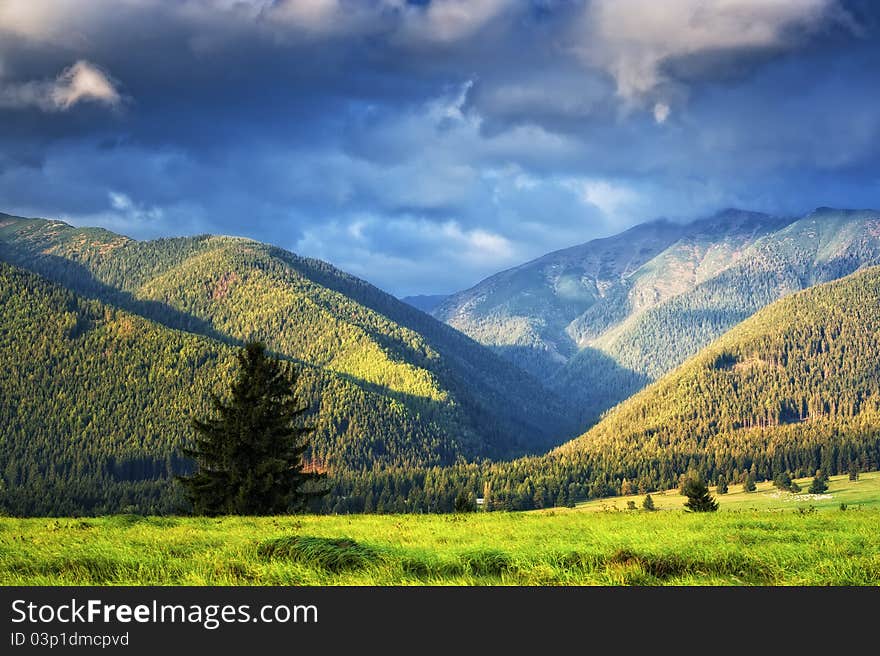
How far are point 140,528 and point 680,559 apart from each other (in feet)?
58.5

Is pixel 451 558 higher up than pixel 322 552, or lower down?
lower down

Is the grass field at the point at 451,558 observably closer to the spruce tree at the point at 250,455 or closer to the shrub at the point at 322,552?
the shrub at the point at 322,552

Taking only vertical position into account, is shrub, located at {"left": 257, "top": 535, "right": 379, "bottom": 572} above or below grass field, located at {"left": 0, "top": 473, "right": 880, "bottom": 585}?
above

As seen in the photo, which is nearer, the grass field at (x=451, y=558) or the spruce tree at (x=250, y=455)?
the grass field at (x=451, y=558)

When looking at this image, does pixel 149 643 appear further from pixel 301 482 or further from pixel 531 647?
pixel 301 482

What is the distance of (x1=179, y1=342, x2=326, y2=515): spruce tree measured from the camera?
48913 mm

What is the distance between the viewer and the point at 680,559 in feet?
51.8

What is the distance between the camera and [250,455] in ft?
167

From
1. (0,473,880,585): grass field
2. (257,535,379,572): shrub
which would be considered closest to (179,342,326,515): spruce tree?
(0,473,880,585): grass field

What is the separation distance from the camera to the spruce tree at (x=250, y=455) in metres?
48.9

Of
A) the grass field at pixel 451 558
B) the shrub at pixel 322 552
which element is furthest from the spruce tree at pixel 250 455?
the shrub at pixel 322 552

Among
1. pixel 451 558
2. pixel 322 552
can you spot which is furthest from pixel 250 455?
pixel 451 558

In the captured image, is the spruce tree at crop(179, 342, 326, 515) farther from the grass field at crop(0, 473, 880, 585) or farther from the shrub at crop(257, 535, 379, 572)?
the shrub at crop(257, 535, 379, 572)

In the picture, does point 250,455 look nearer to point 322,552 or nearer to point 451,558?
point 322,552
